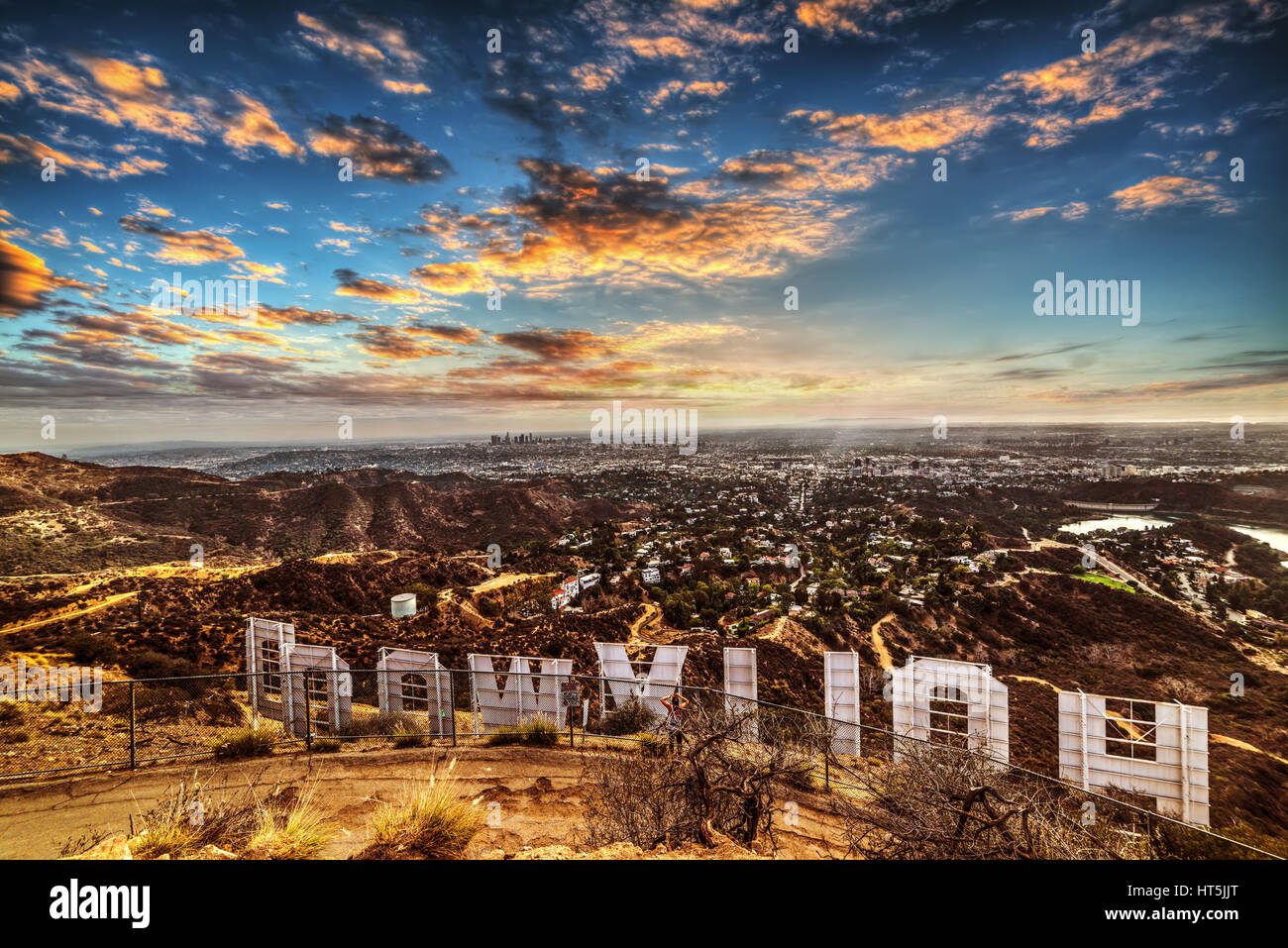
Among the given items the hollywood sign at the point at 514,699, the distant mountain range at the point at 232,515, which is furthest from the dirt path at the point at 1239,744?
the distant mountain range at the point at 232,515

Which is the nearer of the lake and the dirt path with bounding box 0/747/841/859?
the dirt path with bounding box 0/747/841/859

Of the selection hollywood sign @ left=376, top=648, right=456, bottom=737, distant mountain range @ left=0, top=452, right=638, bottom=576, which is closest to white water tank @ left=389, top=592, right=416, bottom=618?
hollywood sign @ left=376, top=648, right=456, bottom=737

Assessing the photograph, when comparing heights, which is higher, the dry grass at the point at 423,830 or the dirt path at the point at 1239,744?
the dry grass at the point at 423,830

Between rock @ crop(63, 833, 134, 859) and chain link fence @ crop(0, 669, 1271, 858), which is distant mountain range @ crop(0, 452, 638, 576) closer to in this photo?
chain link fence @ crop(0, 669, 1271, 858)

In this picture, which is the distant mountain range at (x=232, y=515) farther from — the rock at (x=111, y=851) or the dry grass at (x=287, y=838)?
the rock at (x=111, y=851)

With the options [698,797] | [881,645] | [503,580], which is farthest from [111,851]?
[503,580]
